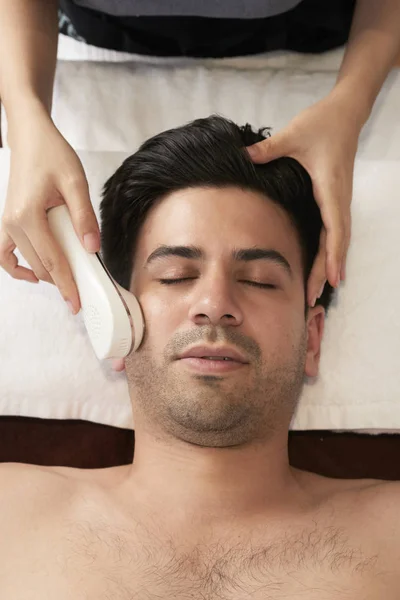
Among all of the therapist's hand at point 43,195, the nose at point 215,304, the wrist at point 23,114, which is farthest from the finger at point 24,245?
the nose at point 215,304

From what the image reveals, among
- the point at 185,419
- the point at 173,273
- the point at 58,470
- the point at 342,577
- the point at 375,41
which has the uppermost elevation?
the point at 375,41

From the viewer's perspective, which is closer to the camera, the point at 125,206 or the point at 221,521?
the point at 221,521

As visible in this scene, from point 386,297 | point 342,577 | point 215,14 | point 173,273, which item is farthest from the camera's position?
point 386,297

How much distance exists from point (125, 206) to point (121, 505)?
0.54m

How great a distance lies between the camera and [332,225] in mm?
1218

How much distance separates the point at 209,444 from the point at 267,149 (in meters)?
0.52

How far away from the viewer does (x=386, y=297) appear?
1472mm

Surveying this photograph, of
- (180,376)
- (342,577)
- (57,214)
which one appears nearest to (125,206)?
(57,214)

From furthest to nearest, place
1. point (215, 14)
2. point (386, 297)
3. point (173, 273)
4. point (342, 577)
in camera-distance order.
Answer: point (386, 297) < point (215, 14) < point (173, 273) < point (342, 577)

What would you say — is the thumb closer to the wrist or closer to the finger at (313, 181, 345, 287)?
the finger at (313, 181, 345, 287)

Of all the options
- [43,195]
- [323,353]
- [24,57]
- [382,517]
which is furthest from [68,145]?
[382,517]

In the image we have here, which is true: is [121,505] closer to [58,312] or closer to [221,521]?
[221,521]

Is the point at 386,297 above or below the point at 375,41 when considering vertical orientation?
below

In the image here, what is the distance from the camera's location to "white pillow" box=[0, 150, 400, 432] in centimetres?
146
